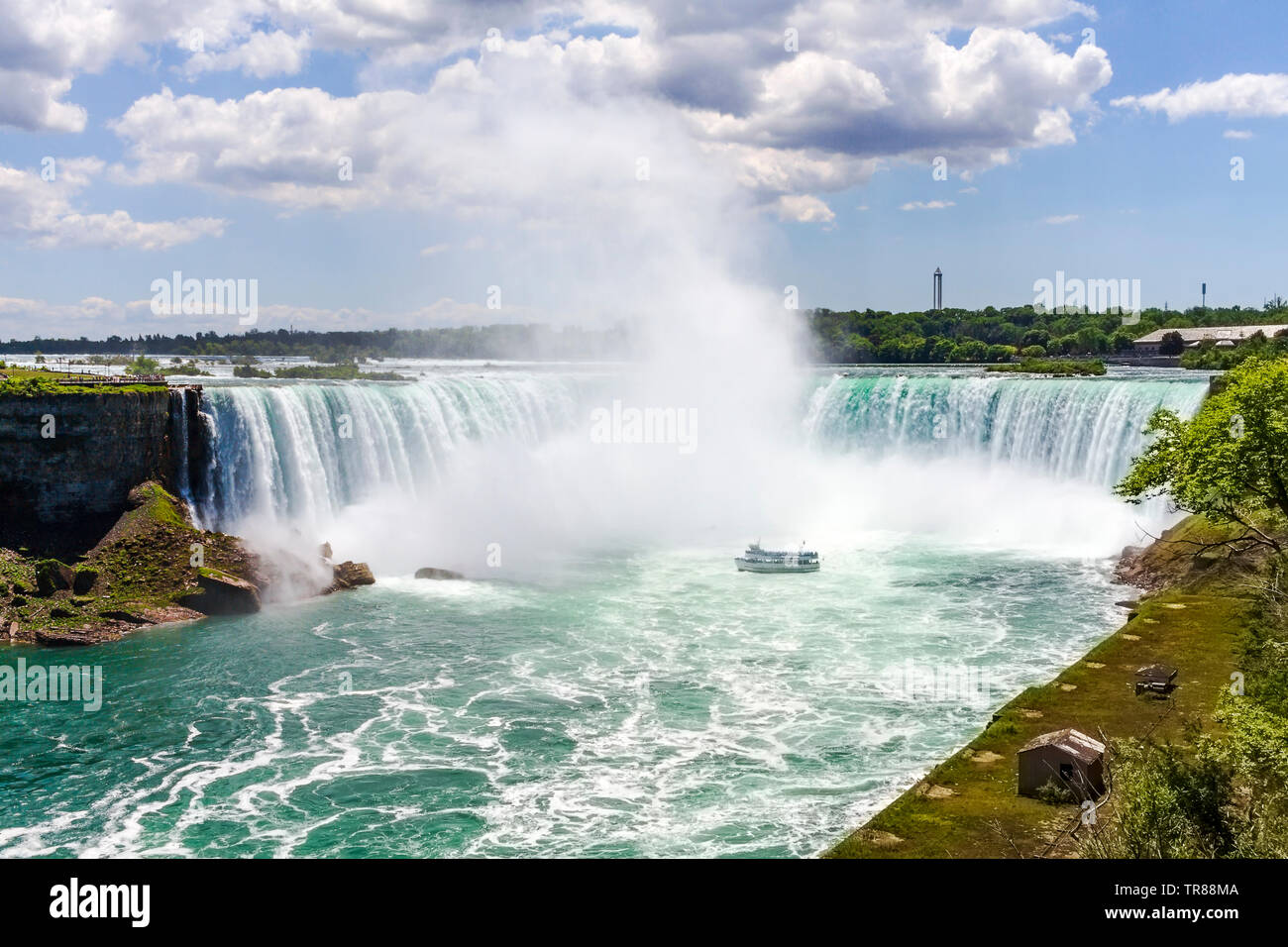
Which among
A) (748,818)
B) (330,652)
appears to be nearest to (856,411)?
(330,652)

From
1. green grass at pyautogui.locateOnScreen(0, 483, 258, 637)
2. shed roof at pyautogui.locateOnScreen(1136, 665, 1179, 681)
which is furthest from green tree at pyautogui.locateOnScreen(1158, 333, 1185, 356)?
green grass at pyautogui.locateOnScreen(0, 483, 258, 637)

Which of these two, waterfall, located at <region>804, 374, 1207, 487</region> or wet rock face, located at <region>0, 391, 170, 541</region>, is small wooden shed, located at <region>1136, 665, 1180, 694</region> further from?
wet rock face, located at <region>0, 391, 170, 541</region>

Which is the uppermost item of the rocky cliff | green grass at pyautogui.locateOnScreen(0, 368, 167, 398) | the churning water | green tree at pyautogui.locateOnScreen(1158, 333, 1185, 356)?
green tree at pyautogui.locateOnScreen(1158, 333, 1185, 356)

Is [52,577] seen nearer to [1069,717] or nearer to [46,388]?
[46,388]

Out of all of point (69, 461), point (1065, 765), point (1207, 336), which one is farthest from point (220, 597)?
point (1207, 336)

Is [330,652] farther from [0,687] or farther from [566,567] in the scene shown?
[566,567]

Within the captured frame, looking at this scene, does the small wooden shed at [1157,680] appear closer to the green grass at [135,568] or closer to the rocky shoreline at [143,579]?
the rocky shoreline at [143,579]

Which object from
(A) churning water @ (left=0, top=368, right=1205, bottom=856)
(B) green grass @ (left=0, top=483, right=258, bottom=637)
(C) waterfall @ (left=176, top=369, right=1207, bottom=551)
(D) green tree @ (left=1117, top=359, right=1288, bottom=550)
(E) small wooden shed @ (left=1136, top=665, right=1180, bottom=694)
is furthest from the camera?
(C) waterfall @ (left=176, top=369, right=1207, bottom=551)
